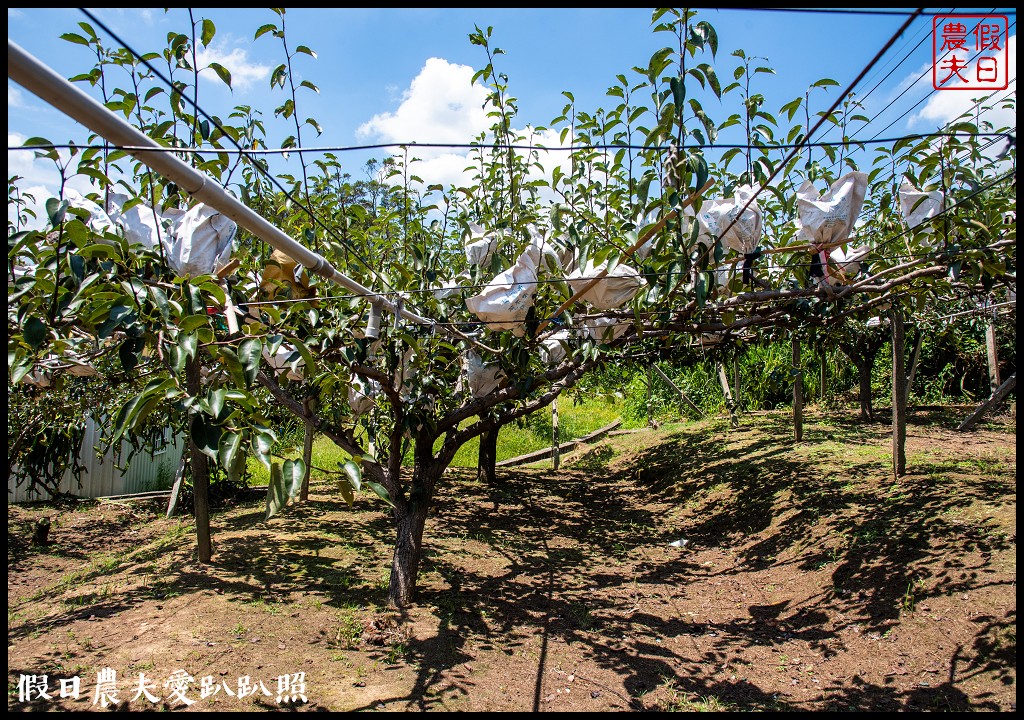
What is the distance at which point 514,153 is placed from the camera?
343 centimetres

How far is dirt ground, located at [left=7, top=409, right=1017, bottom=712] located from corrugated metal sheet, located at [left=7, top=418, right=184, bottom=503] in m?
0.65

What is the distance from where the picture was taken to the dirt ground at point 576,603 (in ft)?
9.49

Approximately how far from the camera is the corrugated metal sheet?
7582 millimetres

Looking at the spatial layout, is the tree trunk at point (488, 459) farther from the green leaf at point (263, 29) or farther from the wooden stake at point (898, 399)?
the green leaf at point (263, 29)

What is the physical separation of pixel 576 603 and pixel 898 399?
3.04 metres

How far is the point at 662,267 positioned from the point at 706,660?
2182mm

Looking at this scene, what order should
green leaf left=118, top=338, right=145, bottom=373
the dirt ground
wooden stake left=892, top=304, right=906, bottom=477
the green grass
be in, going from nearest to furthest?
1. green leaf left=118, top=338, right=145, bottom=373
2. the dirt ground
3. wooden stake left=892, top=304, right=906, bottom=477
4. the green grass

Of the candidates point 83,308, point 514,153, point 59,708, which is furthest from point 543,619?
point 83,308

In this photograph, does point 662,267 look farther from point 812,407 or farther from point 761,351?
point 761,351

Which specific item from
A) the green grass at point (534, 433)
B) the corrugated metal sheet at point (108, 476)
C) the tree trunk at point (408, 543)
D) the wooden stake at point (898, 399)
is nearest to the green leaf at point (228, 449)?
the tree trunk at point (408, 543)

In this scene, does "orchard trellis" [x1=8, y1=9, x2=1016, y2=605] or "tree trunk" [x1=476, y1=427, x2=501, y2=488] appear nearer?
"orchard trellis" [x1=8, y1=9, x2=1016, y2=605]

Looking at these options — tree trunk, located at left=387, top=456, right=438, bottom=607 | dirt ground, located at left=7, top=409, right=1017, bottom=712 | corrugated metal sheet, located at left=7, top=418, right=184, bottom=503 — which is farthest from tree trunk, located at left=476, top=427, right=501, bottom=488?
tree trunk, located at left=387, top=456, right=438, bottom=607

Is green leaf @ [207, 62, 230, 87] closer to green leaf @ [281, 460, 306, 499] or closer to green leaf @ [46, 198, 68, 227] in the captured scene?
green leaf @ [46, 198, 68, 227]

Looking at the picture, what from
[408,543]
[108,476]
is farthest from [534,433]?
[408,543]
